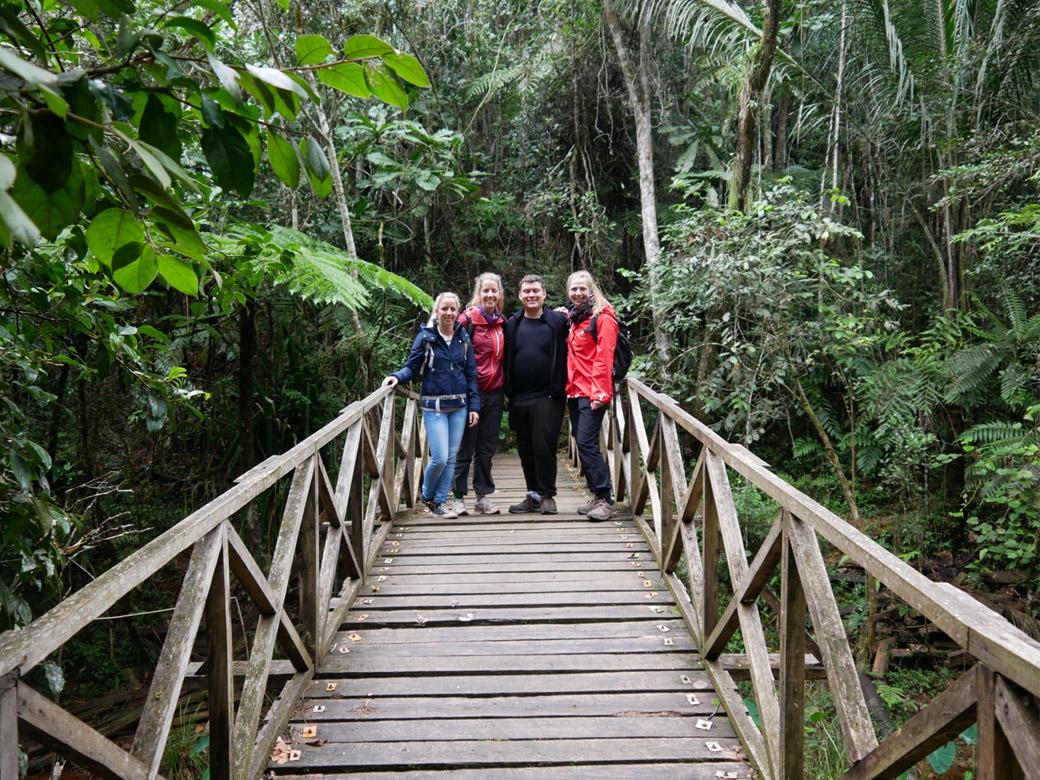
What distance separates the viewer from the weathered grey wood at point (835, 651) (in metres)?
1.88

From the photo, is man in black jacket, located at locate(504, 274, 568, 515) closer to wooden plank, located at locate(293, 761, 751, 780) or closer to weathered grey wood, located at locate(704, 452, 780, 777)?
weathered grey wood, located at locate(704, 452, 780, 777)

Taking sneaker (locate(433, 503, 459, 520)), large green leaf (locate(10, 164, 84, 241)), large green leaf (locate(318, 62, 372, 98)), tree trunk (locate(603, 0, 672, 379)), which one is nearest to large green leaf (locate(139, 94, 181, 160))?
large green leaf (locate(10, 164, 84, 241))

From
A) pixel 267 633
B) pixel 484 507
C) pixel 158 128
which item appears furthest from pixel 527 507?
pixel 158 128

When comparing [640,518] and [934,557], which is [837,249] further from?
[640,518]

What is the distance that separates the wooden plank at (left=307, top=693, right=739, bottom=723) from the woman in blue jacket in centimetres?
237

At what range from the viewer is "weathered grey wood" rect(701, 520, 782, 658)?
2.48m

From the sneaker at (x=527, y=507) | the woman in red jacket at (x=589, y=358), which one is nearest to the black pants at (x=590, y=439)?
the woman in red jacket at (x=589, y=358)

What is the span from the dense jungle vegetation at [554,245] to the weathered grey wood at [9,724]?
0.71 metres

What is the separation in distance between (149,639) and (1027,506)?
814 centimetres

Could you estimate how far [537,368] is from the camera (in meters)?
5.30

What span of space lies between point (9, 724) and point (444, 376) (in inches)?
156

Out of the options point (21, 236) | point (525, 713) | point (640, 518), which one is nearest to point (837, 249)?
point (640, 518)

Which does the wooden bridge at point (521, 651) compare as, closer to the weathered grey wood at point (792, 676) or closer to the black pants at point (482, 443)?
the weathered grey wood at point (792, 676)

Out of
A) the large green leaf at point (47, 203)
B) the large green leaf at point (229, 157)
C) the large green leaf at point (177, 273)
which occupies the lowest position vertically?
the large green leaf at point (177, 273)
